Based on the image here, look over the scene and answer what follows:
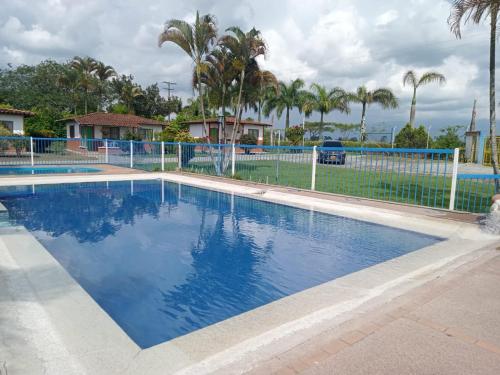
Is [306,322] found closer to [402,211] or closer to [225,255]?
[225,255]

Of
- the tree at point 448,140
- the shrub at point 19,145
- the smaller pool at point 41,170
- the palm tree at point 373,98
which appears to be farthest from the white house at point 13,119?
the tree at point 448,140

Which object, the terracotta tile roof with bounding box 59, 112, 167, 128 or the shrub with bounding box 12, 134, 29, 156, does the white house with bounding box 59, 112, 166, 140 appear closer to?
the terracotta tile roof with bounding box 59, 112, 167, 128

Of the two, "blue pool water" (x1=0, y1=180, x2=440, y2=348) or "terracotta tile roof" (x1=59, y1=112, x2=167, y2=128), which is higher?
"terracotta tile roof" (x1=59, y1=112, x2=167, y2=128)

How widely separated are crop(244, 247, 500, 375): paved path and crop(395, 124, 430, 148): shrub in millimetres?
28412

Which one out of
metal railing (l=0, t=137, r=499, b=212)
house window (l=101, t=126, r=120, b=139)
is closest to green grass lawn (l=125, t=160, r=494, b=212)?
metal railing (l=0, t=137, r=499, b=212)

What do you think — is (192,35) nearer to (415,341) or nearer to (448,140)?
(415,341)

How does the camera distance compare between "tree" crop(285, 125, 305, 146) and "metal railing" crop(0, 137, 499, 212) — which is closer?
"metal railing" crop(0, 137, 499, 212)

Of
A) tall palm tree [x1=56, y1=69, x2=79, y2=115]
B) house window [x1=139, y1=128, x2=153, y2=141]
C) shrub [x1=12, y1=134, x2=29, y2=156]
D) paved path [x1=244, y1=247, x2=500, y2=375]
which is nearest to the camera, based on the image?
paved path [x1=244, y1=247, x2=500, y2=375]

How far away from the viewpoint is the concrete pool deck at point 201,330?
Result: 2.60 metres

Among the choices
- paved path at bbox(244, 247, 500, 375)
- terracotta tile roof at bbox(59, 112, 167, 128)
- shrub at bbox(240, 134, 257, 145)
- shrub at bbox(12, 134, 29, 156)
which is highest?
terracotta tile roof at bbox(59, 112, 167, 128)

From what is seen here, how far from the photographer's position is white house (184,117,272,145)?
33844 mm

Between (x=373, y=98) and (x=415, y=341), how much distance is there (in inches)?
1392

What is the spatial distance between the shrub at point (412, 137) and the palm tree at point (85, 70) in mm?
34013

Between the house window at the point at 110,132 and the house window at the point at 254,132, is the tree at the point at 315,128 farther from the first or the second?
the house window at the point at 110,132
